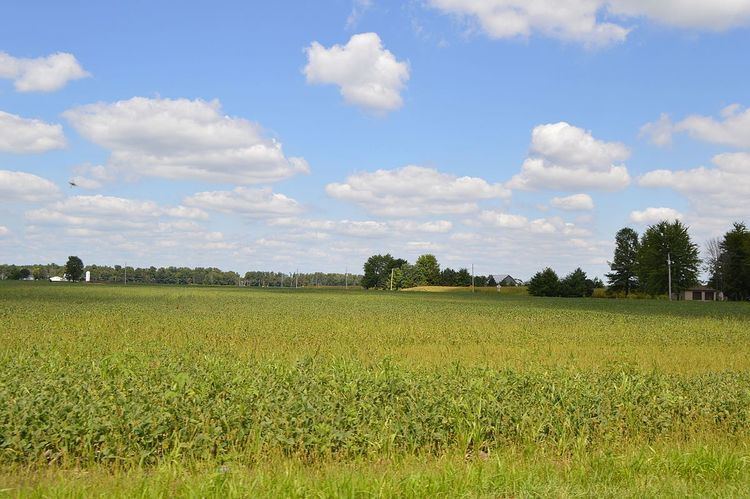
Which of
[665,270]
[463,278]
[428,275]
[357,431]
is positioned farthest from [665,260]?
[357,431]

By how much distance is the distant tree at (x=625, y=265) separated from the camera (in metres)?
143

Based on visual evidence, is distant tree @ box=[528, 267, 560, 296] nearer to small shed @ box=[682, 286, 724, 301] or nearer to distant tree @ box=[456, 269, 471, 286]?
small shed @ box=[682, 286, 724, 301]

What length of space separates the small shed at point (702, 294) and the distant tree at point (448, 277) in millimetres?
66646

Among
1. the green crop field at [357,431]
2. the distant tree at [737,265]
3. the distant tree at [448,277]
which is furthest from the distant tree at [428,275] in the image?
the green crop field at [357,431]

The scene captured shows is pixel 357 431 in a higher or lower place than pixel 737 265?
lower

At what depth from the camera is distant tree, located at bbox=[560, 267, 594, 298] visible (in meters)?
131

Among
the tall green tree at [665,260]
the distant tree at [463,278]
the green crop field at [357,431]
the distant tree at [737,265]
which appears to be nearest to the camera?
the green crop field at [357,431]

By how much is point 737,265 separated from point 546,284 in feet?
120

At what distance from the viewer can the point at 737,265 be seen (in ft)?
350

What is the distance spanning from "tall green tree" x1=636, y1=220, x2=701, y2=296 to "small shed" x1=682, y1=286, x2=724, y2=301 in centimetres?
1278

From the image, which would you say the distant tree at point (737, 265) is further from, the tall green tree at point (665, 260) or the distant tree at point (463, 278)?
the distant tree at point (463, 278)

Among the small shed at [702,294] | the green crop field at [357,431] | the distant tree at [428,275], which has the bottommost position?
the green crop field at [357,431]

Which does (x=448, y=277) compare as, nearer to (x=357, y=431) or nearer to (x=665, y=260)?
(x=665, y=260)

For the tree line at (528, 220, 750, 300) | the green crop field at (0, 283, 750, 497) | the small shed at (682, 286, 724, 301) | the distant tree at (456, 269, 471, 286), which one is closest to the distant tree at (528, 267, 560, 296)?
the tree line at (528, 220, 750, 300)
